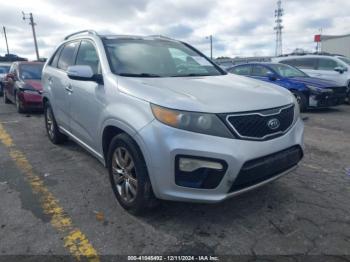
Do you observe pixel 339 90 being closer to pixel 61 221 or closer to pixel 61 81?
pixel 61 81

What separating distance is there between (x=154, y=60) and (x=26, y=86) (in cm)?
636

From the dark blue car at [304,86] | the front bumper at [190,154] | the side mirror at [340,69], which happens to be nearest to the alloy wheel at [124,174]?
the front bumper at [190,154]

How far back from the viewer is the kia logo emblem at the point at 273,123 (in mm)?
2754

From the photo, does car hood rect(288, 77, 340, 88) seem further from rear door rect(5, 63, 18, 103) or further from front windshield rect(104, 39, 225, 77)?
rear door rect(5, 63, 18, 103)

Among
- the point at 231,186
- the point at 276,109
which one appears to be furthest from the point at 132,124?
the point at 276,109

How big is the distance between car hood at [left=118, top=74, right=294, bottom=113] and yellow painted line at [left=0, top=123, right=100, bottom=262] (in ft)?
4.25

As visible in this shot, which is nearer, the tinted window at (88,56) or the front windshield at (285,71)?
the tinted window at (88,56)

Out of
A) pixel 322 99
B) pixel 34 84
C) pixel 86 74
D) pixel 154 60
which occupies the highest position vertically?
pixel 154 60

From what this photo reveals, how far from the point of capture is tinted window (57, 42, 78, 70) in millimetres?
4550

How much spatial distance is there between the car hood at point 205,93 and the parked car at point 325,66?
27.8ft

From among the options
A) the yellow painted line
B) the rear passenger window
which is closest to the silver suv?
the yellow painted line

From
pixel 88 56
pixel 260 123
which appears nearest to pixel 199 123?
pixel 260 123

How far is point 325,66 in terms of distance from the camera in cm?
1123

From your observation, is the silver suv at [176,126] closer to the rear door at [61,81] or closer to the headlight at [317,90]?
the rear door at [61,81]
